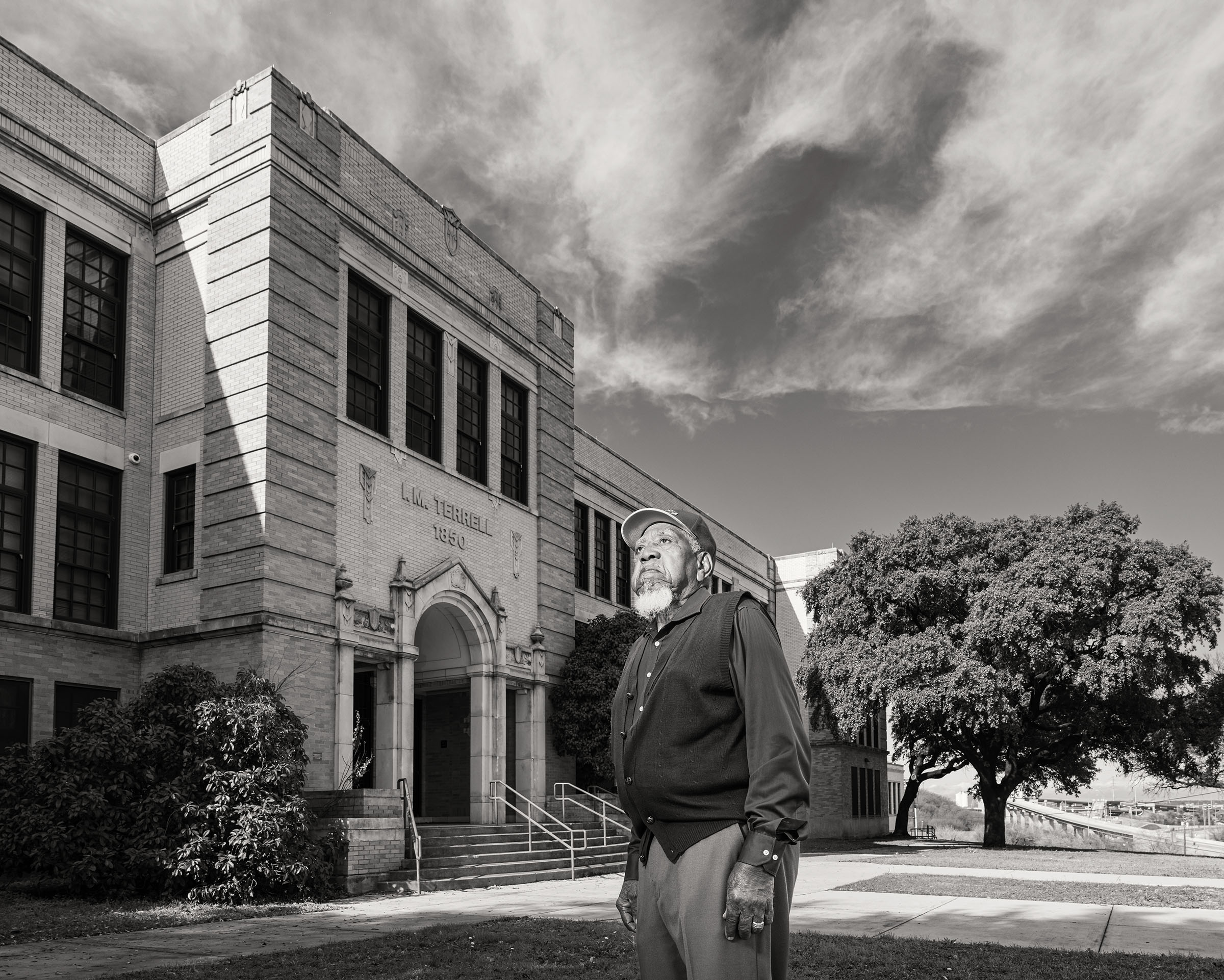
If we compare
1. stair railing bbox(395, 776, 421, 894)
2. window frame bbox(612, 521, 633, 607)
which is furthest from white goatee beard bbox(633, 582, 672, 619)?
window frame bbox(612, 521, 633, 607)

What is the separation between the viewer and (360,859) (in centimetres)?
1525

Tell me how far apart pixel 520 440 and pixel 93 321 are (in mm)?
9224

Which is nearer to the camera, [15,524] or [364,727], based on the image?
[15,524]

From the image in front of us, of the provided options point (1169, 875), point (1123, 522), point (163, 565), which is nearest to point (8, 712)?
point (163, 565)

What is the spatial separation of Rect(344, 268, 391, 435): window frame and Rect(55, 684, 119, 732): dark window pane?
5.79 metres

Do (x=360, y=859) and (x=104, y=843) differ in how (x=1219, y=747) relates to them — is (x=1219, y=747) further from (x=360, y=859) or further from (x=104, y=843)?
(x=104, y=843)

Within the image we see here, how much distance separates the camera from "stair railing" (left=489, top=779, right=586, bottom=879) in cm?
1867

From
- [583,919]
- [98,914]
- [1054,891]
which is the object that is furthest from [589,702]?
[98,914]

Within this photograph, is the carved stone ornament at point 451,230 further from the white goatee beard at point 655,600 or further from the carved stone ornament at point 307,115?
the white goatee beard at point 655,600

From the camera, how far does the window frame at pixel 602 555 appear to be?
99.1 ft

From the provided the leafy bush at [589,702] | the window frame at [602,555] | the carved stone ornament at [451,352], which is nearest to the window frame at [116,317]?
the carved stone ornament at [451,352]

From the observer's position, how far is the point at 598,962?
29.0 ft

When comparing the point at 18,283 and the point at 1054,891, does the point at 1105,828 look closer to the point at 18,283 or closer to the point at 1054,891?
the point at 1054,891

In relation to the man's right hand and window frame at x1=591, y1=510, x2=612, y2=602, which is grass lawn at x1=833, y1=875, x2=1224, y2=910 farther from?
window frame at x1=591, y1=510, x2=612, y2=602
